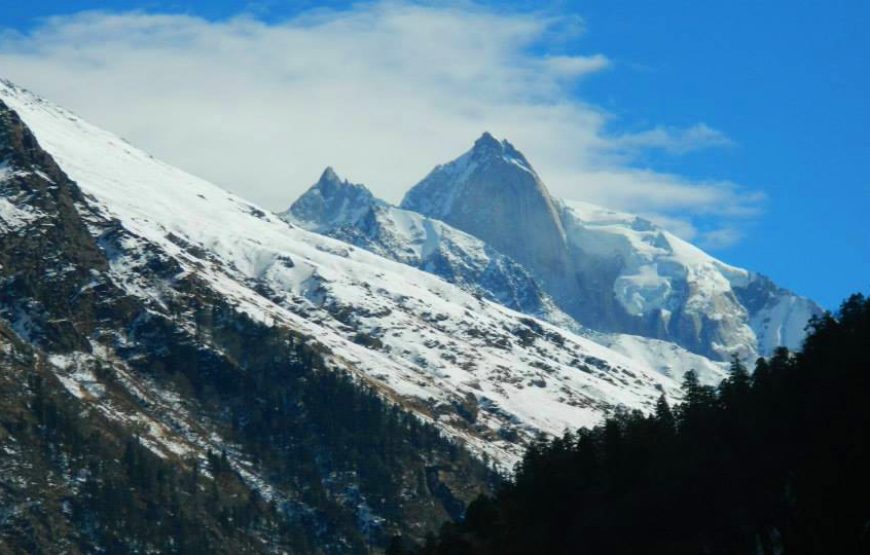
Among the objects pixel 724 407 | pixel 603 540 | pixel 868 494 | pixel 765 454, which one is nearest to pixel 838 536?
pixel 868 494

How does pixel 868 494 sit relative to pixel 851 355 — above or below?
below

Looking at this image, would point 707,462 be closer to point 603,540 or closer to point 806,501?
point 603,540

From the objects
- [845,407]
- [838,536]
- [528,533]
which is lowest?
[528,533]

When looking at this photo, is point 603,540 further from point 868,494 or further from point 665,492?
point 868,494

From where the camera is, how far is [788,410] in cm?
17625

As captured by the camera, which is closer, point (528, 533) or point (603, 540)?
point (603, 540)

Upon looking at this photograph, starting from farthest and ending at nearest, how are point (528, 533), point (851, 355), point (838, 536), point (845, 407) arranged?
point (528, 533)
point (851, 355)
point (845, 407)
point (838, 536)

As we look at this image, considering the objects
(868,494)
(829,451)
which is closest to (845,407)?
(829,451)

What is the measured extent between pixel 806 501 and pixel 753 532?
5856mm

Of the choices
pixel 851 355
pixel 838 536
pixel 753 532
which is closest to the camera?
pixel 838 536

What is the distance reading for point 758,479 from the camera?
164m

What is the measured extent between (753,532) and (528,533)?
4501 cm

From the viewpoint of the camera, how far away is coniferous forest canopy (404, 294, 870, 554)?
494ft

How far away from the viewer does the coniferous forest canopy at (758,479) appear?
150 metres
